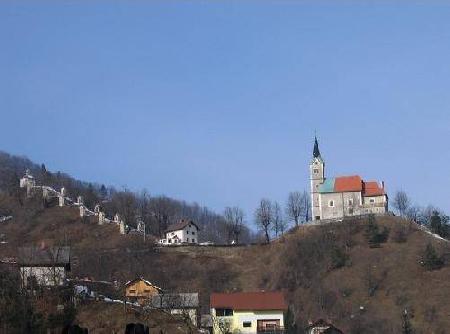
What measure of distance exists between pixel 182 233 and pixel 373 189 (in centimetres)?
2851

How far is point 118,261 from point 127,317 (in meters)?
32.9

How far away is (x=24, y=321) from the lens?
116 feet

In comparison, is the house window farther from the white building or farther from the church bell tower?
the church bell tower

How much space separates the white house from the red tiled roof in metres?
21.8

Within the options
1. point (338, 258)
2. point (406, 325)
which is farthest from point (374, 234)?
point (406, 325)

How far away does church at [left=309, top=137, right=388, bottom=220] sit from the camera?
106 meters

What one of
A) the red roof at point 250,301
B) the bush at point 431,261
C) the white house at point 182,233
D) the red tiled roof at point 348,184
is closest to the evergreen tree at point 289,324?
the red roof at point 250,301

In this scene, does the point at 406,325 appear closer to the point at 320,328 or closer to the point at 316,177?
the point at 320,328

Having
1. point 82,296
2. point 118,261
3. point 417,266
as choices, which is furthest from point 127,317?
point 417,266

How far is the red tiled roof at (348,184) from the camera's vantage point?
351 ft

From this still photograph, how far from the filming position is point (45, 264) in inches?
2427

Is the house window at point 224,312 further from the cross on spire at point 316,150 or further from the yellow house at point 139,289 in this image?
the cross on spire at point 316,150

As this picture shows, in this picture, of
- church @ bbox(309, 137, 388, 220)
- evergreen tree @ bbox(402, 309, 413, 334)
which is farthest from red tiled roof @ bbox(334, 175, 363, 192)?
evergreen tree @ bbox(402, 309, 413, 334)

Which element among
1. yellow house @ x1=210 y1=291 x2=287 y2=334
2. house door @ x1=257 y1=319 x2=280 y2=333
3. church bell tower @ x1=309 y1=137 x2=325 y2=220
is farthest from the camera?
church bell tower @ x1=309 y1=137 x2=325 y2=220
